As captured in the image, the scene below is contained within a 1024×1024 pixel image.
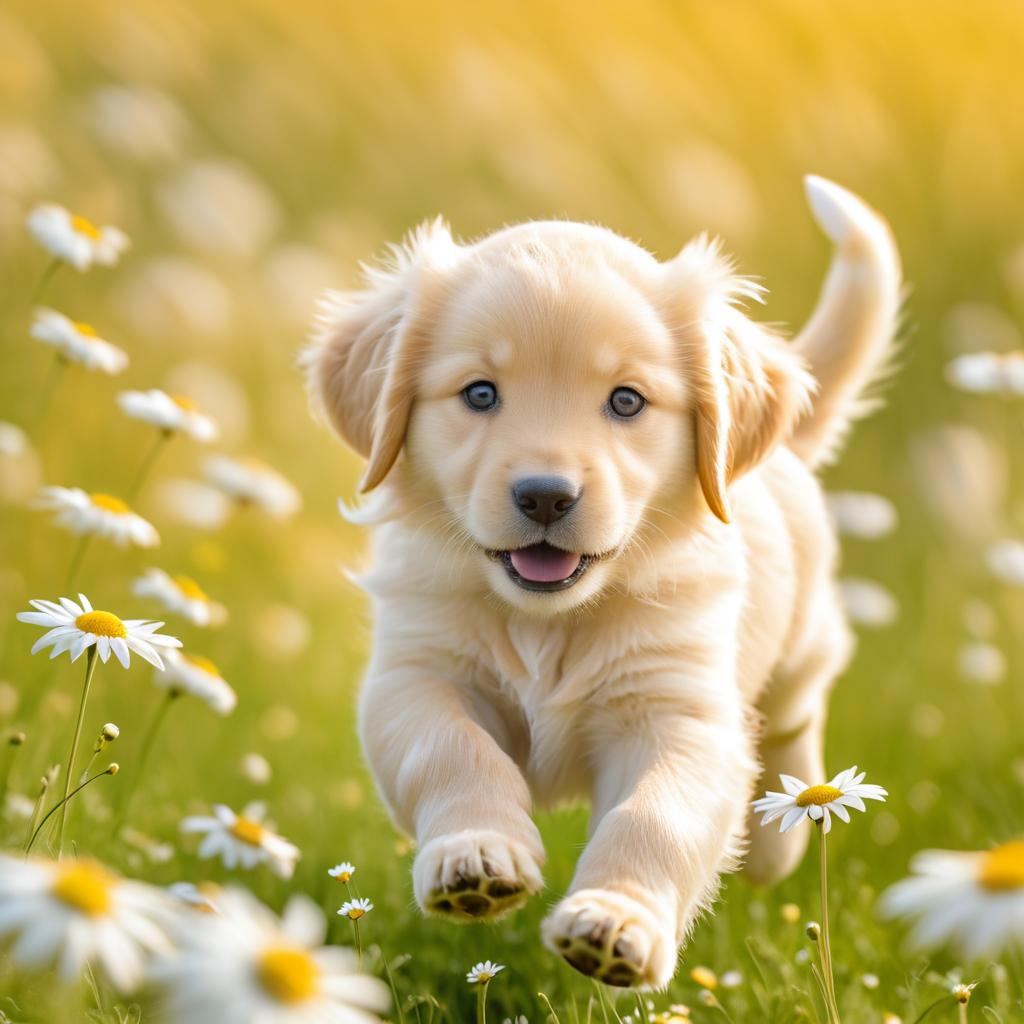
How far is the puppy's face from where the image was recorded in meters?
2.71

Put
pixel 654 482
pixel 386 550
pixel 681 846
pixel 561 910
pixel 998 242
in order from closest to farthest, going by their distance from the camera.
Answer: pixel 561 910 → pixel 681 846 → pixel 654 482 → pixel 386 550 → pixel 998 242

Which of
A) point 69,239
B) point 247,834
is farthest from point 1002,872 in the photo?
point 69,239

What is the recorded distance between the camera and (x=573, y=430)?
2768 millimetres

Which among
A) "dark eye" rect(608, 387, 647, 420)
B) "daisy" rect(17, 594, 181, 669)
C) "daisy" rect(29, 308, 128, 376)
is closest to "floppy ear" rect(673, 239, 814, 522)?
"dark eye" rect(608, 387, 647, 420)

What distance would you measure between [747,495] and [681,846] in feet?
4.27

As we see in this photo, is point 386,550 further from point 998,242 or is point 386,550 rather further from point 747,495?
point 998,242

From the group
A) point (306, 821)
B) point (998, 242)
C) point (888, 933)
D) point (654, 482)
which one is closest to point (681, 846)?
point (654, 482)

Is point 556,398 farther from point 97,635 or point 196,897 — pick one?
point 196,897

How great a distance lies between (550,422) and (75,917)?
1.52 m

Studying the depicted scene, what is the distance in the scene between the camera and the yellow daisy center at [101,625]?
2.45 meters

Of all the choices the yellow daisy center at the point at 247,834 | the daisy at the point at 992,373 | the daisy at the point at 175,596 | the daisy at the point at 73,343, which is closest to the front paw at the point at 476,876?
the yellow daisy center at the point at 247,834

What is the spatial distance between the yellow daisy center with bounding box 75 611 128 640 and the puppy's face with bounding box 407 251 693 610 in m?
0.71

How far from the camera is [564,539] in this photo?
107 inches

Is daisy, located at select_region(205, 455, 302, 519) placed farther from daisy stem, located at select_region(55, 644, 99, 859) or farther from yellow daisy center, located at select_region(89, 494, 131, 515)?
daisy stem, located at select_region(55, 644, 99, 859)
